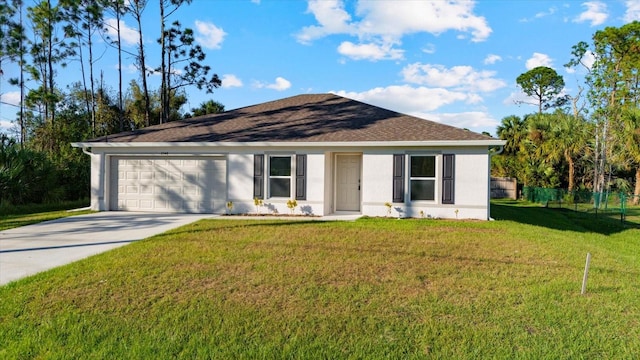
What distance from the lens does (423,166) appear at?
38.6 ft

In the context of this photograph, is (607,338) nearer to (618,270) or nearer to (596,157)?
(618,270)

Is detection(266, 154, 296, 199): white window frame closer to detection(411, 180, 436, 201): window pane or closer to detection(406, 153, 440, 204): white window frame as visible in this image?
detection(406, 153, 440, 204): white window frame

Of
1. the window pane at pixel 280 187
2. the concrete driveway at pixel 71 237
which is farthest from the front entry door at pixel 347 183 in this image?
the concrete driveway at pixel 71 237

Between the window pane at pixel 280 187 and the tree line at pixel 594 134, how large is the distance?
2034 cm

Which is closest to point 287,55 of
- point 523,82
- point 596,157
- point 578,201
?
point 578,201

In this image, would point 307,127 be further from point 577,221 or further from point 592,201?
point 592,201

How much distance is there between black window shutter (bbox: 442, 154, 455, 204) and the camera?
11508 millimetres

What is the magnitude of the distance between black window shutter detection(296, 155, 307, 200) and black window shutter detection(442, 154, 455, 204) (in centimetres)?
429

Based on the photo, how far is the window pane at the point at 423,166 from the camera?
11.7 meters

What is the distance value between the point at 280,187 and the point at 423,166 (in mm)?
4615

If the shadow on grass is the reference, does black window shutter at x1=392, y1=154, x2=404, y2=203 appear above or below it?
above

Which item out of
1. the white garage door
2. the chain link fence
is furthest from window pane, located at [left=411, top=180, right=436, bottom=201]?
the chain link fence

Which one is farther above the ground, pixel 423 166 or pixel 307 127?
pixel 307 127

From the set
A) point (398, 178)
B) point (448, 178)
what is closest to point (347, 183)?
point (398, 178)
